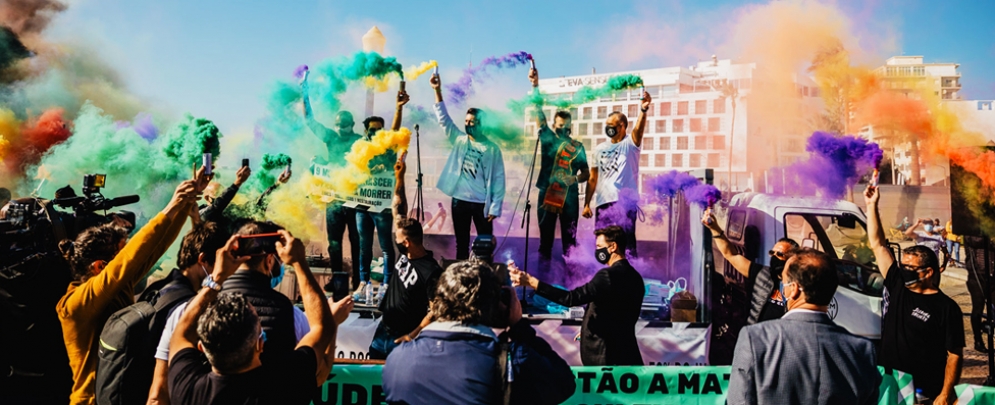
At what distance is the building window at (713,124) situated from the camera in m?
8.39

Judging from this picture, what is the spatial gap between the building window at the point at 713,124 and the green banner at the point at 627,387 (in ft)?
13.8

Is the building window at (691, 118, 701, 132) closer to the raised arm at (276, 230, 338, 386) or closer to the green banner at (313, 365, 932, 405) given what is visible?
the green banner at (313, 365, 932, 405)

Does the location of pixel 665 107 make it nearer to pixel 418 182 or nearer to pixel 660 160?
pixel 660 160

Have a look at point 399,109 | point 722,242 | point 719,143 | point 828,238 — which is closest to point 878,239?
point 722,242

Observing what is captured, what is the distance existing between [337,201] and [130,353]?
14.5ft

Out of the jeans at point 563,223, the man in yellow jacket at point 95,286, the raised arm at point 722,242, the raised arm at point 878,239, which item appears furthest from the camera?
the jeans at point 563,223

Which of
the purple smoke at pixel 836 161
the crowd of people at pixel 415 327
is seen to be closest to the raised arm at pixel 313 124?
the crowd of people at pixel 415 327

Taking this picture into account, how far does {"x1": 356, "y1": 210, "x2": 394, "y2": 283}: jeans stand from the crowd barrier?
10.6 feet

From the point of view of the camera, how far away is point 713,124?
27.7 ft

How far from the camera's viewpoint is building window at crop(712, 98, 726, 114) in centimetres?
844

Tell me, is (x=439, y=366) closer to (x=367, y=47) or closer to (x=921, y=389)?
(x=921, y=389)

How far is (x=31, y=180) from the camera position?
9.23 m

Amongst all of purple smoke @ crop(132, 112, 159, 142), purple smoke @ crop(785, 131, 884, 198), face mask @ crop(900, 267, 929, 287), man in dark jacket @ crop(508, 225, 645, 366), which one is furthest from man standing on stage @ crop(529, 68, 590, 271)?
purple smoke @ crop(132, 112, 159, 142)

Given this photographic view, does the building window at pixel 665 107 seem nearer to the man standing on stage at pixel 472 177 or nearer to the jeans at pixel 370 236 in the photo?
the man standing on stage at pixel 472 177
